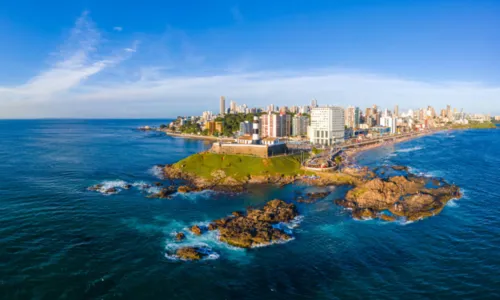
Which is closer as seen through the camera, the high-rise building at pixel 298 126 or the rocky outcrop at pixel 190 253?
the rocky outcrop at pixel 190 253

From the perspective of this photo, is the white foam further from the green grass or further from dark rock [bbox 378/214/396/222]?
the green grass

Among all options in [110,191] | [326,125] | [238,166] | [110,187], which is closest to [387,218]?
[238,166]

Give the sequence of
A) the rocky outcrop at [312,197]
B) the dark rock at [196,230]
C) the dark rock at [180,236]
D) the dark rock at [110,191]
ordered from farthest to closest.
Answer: the dark rock at [110,191]
the rocky outcrop at [312,197]
the dark rock at [196,230]
the dark rock at [180,236]

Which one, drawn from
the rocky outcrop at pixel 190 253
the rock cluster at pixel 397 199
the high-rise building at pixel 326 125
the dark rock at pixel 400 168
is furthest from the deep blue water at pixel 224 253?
the high-rise building at pixel 326 125

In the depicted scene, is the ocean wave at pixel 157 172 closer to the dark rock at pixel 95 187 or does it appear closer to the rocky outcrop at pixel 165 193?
the rocky outcrop at pixel 165 193

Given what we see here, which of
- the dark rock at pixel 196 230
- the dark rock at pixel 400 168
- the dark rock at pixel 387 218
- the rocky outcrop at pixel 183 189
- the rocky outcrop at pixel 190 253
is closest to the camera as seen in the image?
the rocky outcrop at pixel 190 253

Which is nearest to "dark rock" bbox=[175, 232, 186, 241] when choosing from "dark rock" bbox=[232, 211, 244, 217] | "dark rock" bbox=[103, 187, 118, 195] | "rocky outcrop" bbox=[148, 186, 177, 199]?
"dark rock" bbox=[232, 211, 244, 217]

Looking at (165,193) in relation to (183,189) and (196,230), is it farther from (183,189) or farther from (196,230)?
(196,230)
